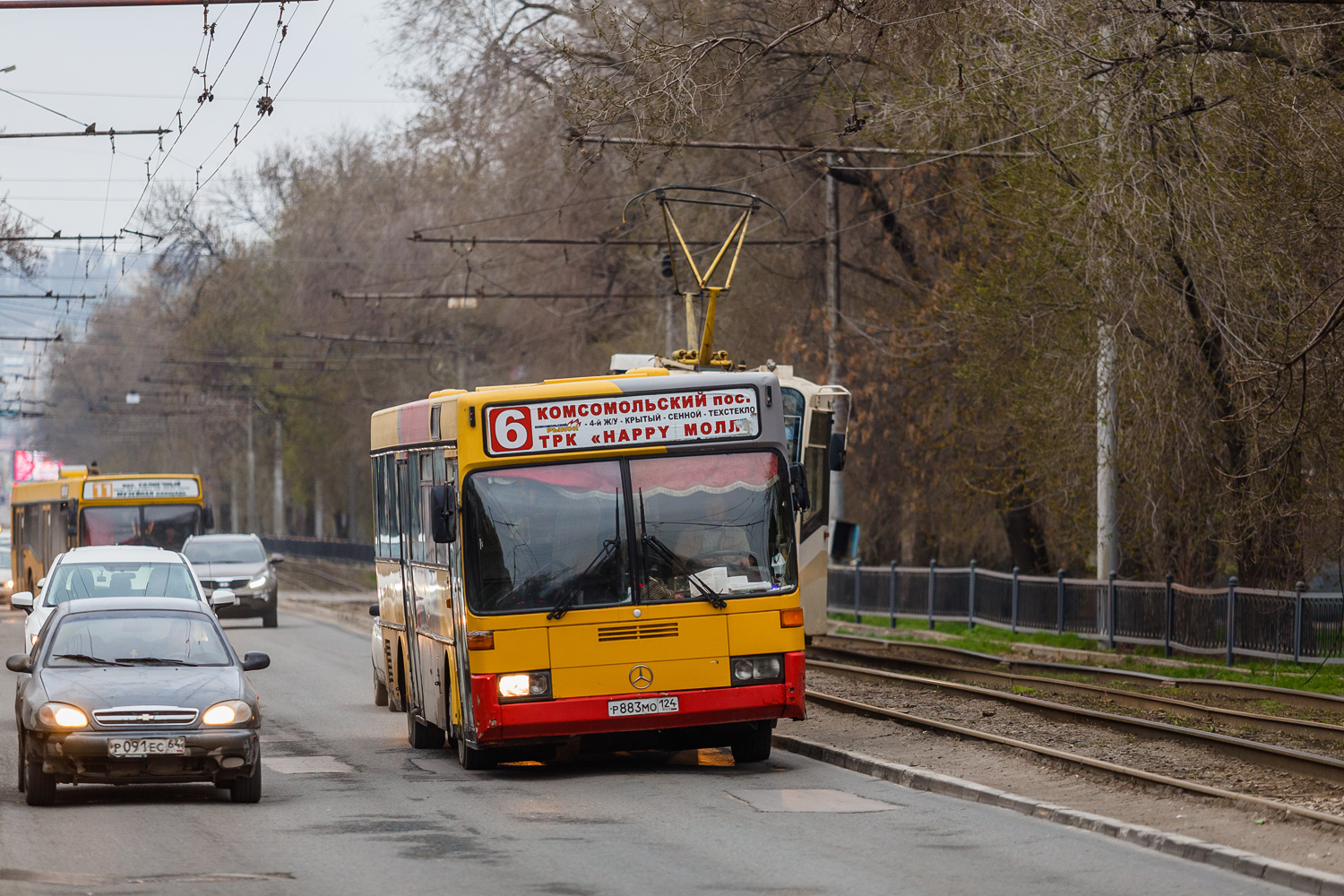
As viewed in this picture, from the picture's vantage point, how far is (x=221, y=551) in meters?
37.2

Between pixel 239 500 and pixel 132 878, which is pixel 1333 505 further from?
pixel 239 500

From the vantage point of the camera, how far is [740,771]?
14117 millimetres

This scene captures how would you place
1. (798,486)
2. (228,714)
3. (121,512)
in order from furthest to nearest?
1. (121,512)
2. (798,486)
3. (228,714)

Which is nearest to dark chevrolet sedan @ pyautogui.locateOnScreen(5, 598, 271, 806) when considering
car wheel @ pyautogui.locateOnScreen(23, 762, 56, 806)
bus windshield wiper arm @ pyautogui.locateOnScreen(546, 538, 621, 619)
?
car wheel @ pyautogui.locateOnScreen(23, 762, 56, 806)

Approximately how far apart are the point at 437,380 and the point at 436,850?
56.2 meters

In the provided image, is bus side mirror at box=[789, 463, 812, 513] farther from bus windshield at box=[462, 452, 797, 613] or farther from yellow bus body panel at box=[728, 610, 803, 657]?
yellow bus body panel at box=[728, 610, 803, 657]

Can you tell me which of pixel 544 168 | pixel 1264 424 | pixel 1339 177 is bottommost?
pixel 1264 424

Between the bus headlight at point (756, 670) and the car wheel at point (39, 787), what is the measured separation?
15.2ft

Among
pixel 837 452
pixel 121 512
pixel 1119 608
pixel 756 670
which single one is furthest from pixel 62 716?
pixel 121 512

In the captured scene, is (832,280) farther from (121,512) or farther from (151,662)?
(151,662)

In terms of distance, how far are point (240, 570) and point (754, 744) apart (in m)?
23.8

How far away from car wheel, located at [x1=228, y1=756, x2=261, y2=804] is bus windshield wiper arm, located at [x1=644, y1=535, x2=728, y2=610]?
10.3 feet

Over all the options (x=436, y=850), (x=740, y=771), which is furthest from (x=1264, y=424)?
(x=436, y=850)

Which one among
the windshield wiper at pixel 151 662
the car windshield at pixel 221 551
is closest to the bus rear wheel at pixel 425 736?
the windshield wiper at pixel 151 662
